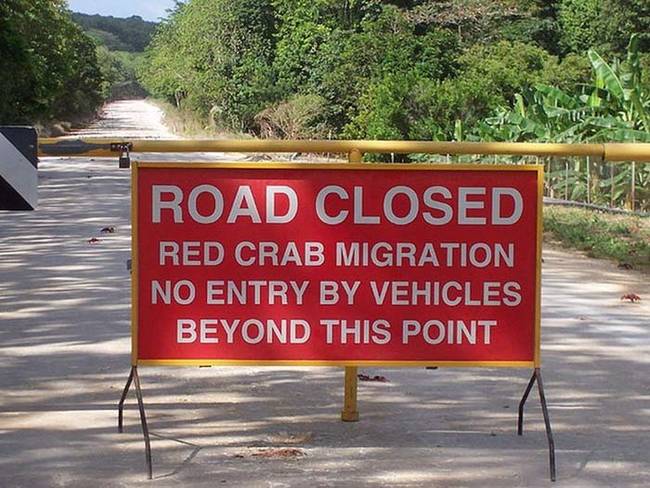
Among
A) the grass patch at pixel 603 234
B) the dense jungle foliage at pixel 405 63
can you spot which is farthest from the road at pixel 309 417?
the dense jungle foliage at pixel 405 63

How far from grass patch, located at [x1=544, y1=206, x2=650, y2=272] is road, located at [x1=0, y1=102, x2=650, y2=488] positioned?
4.53 meters

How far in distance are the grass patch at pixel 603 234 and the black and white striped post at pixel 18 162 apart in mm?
9290

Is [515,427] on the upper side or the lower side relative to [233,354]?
lower

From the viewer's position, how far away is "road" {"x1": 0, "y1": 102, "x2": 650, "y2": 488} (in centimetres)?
541

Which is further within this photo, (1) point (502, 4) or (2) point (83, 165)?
(1) point (502, 4)

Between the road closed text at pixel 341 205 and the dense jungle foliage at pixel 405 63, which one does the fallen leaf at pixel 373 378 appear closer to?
the road closed text at pixel 341 205

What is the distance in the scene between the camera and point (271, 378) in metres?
7.51

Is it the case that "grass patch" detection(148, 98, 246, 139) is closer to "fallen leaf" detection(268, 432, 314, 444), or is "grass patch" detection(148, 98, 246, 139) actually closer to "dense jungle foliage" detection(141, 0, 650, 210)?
"dense jungle foliage" detection(141, 0, 650, 210)

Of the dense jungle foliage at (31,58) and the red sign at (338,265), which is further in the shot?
the dense jungle foliage at (31,58)

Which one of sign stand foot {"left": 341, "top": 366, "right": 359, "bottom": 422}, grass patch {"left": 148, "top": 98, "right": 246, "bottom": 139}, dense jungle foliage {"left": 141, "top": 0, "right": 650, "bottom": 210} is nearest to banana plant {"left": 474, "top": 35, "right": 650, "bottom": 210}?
dense jungle foliage {"left": 141, "top": 0, "right": 650, "bottom": 210}

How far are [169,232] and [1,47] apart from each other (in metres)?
31.6

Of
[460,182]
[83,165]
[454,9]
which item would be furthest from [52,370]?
[454,9]

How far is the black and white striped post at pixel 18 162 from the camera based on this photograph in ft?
19.5

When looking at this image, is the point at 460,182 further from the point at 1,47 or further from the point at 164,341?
the point at 1,47
